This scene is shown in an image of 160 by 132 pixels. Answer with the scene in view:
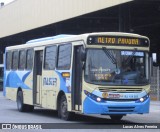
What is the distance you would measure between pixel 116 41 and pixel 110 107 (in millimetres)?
2180

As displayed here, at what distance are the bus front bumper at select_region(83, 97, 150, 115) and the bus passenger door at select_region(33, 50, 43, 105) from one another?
4.77m

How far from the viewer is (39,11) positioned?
47.7 metres

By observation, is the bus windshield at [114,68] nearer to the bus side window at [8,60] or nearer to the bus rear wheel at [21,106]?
the bus rear wheel at [21,106]

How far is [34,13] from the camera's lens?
161 feet

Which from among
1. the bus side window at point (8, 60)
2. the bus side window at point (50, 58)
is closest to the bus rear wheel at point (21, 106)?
the bus side window at point (8, 60)

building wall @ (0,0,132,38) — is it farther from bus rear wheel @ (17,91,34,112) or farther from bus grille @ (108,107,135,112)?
bus grille @ (108,107,135,112)

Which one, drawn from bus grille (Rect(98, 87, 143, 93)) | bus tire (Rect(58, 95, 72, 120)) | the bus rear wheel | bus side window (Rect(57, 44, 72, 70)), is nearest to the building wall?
→ the bus rear wheel

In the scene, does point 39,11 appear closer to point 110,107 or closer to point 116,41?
point 116,41

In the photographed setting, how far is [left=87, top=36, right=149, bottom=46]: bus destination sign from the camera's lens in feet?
57.2

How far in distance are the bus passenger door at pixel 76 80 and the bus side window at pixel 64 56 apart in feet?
1.26

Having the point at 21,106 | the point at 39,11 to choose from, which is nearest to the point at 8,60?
the point at 21,106

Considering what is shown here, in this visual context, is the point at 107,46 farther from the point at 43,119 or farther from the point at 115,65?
the point at 43,119

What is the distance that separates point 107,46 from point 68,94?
2.22 metres

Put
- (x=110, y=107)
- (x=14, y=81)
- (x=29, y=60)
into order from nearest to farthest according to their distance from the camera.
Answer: (x=110, y=107) < (x=29, y=60) < (x=14, y=81)
